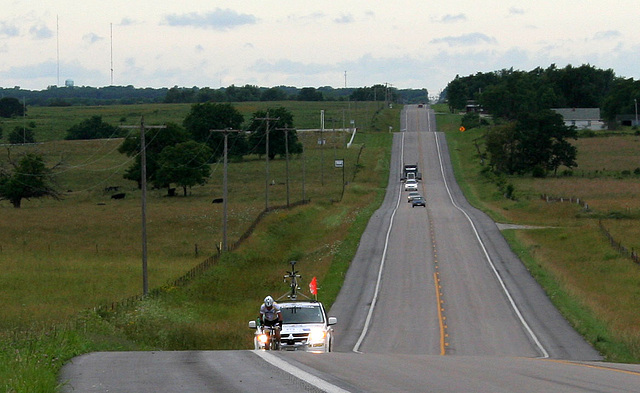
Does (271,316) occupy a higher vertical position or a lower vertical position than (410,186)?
higher

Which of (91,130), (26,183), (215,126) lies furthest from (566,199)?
(91,130)

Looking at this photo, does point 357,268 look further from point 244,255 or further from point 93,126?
point 93,126

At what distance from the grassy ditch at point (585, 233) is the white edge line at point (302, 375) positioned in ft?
46.0

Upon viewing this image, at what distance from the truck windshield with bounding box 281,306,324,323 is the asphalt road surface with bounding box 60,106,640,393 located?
161 cm

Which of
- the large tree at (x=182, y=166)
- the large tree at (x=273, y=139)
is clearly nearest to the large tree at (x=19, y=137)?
the large tree at (x=273, y=139)

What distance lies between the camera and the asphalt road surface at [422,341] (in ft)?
38.6

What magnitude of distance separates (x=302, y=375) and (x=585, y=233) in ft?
162

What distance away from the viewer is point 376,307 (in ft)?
123

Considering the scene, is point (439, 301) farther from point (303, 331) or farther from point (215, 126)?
point (215, 126)

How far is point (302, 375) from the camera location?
39.2ft

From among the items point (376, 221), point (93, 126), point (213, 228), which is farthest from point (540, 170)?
point (93, 126)

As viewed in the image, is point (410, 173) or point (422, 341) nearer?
point (422, 341)

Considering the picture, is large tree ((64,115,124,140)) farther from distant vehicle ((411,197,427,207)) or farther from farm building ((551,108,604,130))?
distant vehicle ((411,197,427,207))

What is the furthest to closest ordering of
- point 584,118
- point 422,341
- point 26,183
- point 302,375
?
point 584,118
point 26,183
point 422,341
point 302,375
